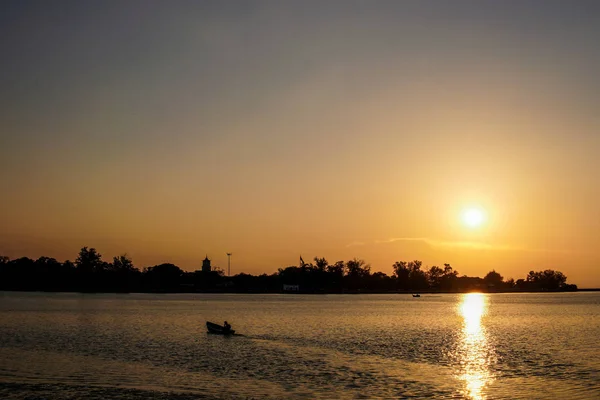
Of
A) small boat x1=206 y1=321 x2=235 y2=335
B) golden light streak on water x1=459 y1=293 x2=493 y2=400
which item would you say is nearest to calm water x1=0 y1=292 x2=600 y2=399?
golden light streak on water x1=459 y1=293 x2=493 y2=400

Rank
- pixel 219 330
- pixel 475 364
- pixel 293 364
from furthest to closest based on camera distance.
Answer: pixel 219 330 < pixel 475 364 < pixel 293 364

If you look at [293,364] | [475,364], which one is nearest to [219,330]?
[293,364]

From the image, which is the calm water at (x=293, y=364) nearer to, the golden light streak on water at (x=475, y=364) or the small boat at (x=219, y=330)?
the golden light streak on water at (x=475, y=364)

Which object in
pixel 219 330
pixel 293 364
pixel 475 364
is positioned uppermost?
pixel 219 330

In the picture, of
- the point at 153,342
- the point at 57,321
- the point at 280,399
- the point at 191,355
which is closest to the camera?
the point at 280,399

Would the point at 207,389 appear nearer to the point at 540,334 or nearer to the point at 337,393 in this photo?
the point at 337,393

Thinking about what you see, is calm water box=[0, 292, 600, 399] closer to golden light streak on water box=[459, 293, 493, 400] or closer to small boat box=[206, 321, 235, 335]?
golden light streak on water box=[459, 293, 493, 400]

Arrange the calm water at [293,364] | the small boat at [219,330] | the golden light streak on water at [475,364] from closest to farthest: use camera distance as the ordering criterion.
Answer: the calm water at [293,364] < the golden light streak on water at [475,364] < the small boat at [219,330]

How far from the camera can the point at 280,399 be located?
35.2 meters

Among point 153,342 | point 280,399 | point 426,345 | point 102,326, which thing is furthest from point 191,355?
point 102,326

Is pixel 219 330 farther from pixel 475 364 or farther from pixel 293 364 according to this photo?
pixel 475 364

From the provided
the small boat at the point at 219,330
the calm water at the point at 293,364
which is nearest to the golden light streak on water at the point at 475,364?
the calm water at the point at 293,364

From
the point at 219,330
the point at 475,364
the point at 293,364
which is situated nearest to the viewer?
the point at 293,364

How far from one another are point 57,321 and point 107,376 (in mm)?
58766
